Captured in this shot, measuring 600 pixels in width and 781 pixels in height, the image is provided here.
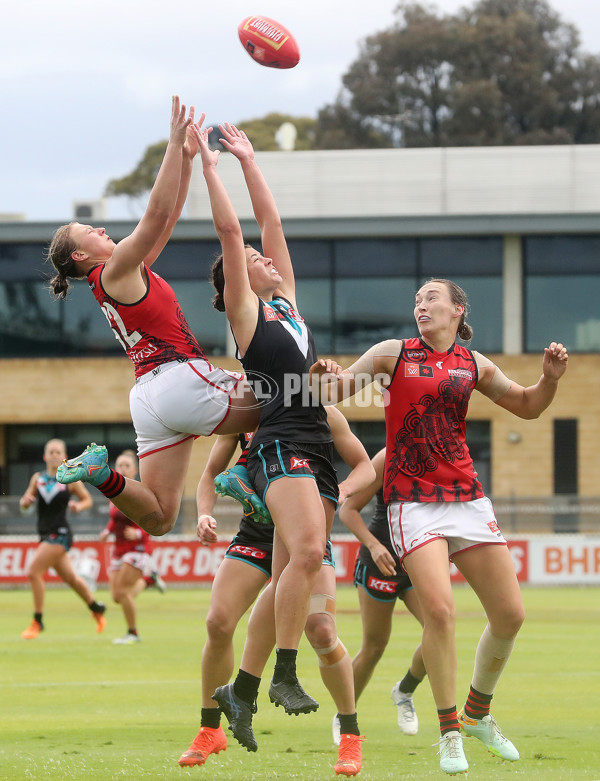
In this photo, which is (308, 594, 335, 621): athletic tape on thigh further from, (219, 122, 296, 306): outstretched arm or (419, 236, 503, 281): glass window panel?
(419, 236, 503, 281): glass window panel

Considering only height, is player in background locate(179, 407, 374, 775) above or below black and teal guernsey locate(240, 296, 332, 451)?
below

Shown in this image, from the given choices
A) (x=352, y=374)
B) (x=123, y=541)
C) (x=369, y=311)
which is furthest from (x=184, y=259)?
(x=352, y=374)

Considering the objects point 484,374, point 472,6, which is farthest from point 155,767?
point 472,6

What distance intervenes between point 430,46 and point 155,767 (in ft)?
166

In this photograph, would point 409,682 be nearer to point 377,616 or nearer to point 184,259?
point 377,616

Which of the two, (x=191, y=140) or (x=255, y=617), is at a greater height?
(x=191, y=140)

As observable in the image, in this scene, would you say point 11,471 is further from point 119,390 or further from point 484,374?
point 484,374

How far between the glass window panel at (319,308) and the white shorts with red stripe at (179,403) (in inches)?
928

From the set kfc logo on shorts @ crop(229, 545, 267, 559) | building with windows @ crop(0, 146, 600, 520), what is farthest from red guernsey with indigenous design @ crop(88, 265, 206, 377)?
building with windows @ crop(0, 146, 600, 520)

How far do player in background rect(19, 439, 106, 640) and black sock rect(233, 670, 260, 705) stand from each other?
26.7 ft

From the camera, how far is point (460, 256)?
30.7m

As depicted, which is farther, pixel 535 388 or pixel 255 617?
pixel 535 388

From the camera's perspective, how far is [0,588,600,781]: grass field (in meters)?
7.07

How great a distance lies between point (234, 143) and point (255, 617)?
271 centimetres
